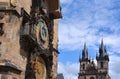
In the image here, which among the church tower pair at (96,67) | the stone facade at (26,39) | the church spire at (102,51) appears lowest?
the stone facade at (26,39)

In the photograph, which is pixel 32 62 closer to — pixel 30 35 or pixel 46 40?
pixel 30 35

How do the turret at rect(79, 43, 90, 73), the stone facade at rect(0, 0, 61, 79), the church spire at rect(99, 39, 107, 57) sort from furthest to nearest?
the turret at rect(79, 43, 90, 73) < the church spire at rect(99, 39, 107, 57) < the stone facade at rect(0, 0, 61, 79)

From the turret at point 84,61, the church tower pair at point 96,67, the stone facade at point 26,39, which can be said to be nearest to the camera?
the stone facade at point 26,39

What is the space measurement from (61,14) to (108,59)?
7831cm

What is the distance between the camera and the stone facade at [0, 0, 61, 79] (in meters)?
10.8

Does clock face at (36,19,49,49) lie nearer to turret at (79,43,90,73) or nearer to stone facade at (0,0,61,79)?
stone facade at (0,0,61,79)

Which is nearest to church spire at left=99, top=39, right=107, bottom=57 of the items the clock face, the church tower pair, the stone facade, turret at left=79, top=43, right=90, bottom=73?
the church tower pair

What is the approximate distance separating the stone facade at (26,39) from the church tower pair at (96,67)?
77378 millimetres

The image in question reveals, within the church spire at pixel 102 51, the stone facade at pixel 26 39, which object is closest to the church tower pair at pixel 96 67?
the church spire at pixel 102 51

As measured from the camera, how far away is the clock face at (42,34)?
12.9m

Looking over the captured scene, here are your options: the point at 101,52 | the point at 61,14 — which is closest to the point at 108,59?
the point at 101,52

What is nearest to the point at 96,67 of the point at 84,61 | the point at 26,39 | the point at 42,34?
the point at 84,61

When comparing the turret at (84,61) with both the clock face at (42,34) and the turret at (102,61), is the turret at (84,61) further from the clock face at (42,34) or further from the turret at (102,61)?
the clock face at (42,34)

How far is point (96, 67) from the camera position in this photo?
92.1 meters
